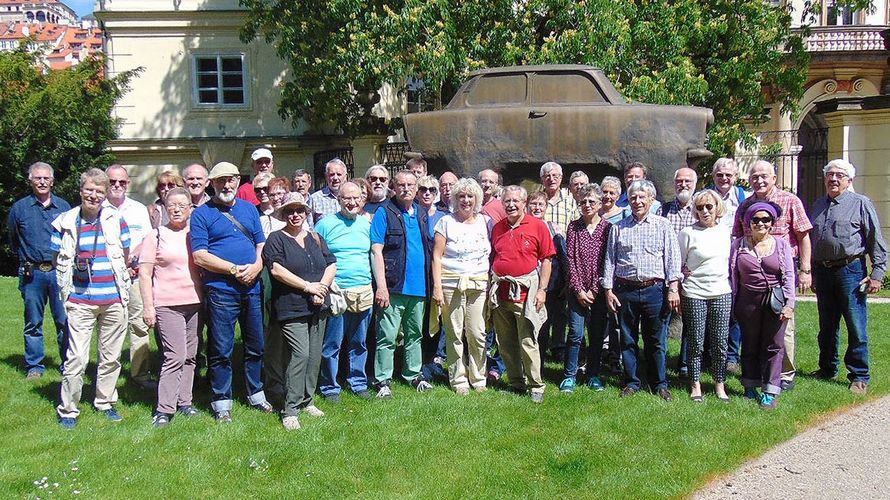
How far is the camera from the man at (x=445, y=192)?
23.5 feet

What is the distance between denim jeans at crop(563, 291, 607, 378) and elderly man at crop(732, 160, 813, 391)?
48.8 inches

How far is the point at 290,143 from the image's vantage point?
63.7 ft

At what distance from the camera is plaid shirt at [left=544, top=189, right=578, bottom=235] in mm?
7000

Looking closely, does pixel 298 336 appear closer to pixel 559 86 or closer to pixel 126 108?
pixel 559 86

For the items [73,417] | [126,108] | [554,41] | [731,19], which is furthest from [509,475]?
[126,108]

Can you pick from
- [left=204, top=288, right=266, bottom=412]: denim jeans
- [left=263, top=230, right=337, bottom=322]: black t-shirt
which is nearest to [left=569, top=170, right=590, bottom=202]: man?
[left=263, top=230, right=337, bottom=322]: black t-shirt

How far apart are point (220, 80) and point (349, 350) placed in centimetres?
1446

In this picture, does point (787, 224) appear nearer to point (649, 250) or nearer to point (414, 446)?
point (649, 250)

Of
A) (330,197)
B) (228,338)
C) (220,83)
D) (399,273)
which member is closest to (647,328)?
(399,273)

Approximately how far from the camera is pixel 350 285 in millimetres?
6234

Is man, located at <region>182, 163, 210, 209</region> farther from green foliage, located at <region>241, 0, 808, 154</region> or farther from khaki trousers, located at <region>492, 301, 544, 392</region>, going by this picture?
green foliage, located at <region>241, 0, 808, 154</region>

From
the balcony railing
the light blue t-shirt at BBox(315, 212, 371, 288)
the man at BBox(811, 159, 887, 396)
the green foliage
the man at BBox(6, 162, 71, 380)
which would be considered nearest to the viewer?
the light blue t-shirt at BBox(315, 212, 371, 288)

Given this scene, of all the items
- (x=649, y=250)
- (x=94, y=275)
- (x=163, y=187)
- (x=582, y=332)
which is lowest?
(x=582, y=332)

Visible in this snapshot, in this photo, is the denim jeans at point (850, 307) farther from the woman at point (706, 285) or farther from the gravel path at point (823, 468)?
the woman at point (706, 285)
